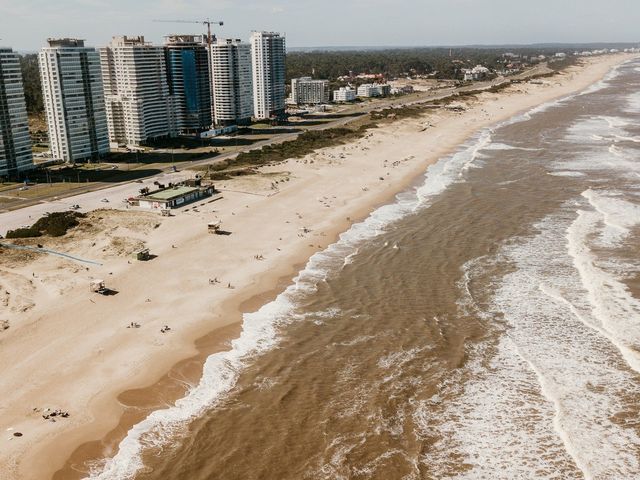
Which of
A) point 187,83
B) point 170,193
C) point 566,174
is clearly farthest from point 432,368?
point 187,83

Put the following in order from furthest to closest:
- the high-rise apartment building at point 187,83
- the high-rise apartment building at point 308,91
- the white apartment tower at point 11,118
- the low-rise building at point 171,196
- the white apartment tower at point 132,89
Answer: the high-rise apartment building at point 308,91
the high-rise apartment building at point 187,83
the white apartment tower at point 132,89
the white apartment tower at point 11,118
the low-rise building at point 171,196

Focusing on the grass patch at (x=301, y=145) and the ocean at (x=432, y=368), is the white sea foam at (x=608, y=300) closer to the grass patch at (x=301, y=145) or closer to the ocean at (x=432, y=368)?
→ the ocean at (x=432, y=368)

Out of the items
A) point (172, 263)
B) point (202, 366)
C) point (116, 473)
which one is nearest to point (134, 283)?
point (172, 263)

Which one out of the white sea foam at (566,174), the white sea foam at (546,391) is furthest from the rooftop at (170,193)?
the white sea foam at (566,174)

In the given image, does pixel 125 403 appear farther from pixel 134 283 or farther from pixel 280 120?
pixel 280 120

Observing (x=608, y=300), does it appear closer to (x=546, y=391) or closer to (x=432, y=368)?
(x=546, y=391)

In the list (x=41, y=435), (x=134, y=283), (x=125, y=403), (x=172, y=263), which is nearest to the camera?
(x=41, y=435)
